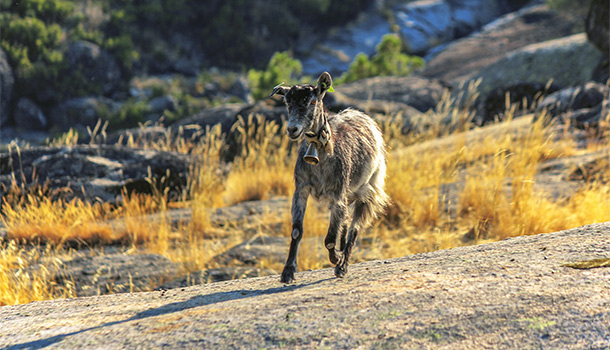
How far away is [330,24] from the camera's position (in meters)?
63.7

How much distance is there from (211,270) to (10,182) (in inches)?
166

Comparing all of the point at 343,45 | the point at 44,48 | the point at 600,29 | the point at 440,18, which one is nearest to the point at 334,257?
the point at 600,29

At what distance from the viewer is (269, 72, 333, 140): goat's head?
3.42 m

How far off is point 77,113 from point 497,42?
1390 inches

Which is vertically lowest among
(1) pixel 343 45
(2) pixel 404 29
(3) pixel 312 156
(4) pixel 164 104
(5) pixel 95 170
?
(4) pixel 164 104

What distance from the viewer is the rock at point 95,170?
837cm

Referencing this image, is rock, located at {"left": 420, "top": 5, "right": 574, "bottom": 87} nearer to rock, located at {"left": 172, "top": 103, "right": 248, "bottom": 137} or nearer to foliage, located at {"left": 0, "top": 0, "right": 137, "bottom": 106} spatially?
rock, located at {"left": 172, "top": 103, "right": 248, "bottom": 137}

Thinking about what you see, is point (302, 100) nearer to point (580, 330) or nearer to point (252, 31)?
point (580, 330)

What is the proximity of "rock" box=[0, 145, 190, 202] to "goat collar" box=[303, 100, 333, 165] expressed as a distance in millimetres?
4871

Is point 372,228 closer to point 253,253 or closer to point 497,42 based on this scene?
point 253,253

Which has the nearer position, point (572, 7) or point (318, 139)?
point (318, 139)

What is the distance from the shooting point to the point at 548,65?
19.9 meters

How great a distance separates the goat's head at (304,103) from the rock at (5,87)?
42835 mm

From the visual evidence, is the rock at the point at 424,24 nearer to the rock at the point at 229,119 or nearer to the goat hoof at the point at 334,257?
the rock at the point at 229,119
